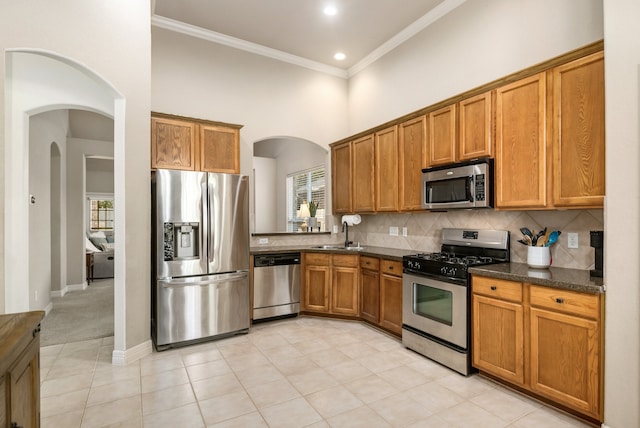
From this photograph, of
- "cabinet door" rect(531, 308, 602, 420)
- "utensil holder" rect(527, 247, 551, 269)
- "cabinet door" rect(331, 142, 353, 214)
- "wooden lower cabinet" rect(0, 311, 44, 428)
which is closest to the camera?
"wooden lower cabinet" rect(0, 311, 44, 428)

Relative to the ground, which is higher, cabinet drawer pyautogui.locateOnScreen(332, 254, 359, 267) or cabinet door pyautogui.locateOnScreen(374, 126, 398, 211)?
cabinet door pyautogui.locateOnScreen(374, 126, 398, 211)

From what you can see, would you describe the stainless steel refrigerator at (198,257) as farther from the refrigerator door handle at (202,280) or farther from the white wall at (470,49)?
the white wall at (470,49)

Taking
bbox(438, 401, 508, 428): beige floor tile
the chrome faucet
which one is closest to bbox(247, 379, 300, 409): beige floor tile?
bbox(438, 401, 508, 428): beige floor tile

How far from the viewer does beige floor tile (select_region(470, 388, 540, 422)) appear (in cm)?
225

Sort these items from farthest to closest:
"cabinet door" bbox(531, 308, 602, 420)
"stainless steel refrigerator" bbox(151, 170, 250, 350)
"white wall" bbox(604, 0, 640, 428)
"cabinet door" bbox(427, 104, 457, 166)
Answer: "stainless steel refrigerator" bbox(151, 170, 250, 350) < "cabinet door" bbox(427, 104, 457, 166) < "cabinet door" bbox(531, 308, 602, 420) < "white wall" bbox(604, 0, 640, 428)

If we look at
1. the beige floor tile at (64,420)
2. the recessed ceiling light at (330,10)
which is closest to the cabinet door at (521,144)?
the recessed ceiling light at (330,10)

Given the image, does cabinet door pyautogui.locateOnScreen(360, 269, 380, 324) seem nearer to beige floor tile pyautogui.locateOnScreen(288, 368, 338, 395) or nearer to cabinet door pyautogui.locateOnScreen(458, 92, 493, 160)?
beige floor tile pyautogui.locateOnScreen(288, 368, 338, 395)

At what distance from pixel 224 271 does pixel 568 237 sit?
3.22m

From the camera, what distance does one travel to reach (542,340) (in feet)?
7.58

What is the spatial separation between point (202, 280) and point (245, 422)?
67.3 inches

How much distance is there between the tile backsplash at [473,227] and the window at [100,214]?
340 inches

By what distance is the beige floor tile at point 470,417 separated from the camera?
214cm

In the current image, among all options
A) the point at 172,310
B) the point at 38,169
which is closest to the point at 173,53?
the point at 38,169

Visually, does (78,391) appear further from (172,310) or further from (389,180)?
(389,180)
